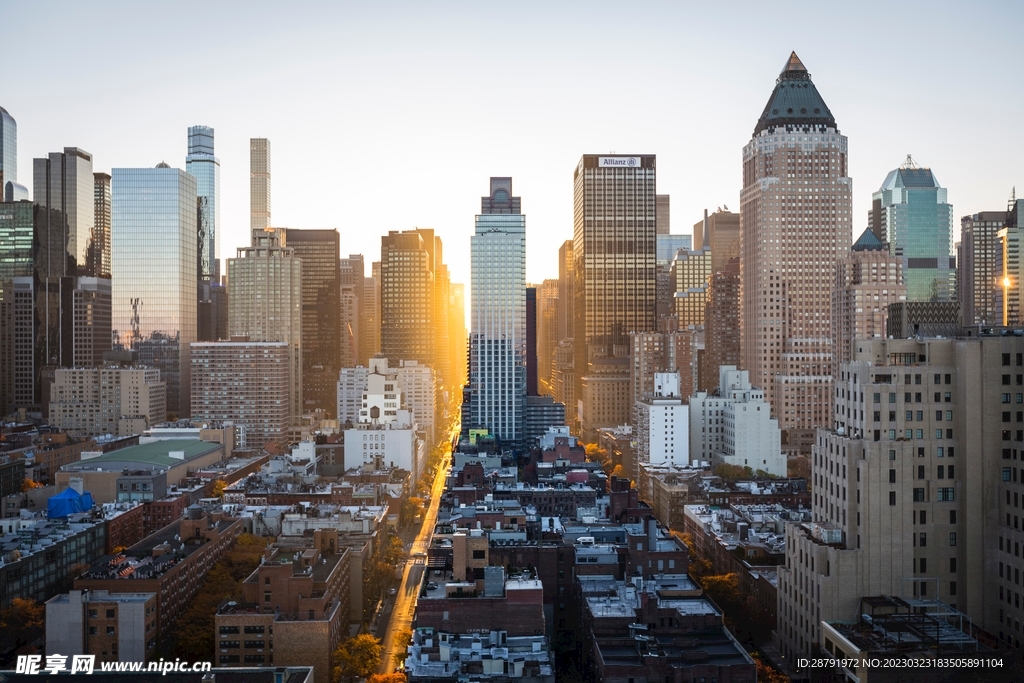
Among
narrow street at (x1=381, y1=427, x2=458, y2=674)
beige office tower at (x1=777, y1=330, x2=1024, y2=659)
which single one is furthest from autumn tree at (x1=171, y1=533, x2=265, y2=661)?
beige office tower at (x1=777, y1=330, x2=1024, y2=659)

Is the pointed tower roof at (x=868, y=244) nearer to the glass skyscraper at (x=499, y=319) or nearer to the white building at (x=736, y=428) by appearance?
the white building at (x=736, y=428)

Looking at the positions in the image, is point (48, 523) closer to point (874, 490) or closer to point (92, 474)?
point (92, 474)

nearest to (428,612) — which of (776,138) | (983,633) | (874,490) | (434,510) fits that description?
(874,490)

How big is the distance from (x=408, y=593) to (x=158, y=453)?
6692 centimetres

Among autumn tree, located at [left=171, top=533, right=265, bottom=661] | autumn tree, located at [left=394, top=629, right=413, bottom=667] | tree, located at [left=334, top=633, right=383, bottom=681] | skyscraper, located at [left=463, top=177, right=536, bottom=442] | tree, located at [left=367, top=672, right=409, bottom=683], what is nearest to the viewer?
tree, located at [left=367, top=672, right=409, bottom=683]

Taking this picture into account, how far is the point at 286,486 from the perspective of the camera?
4995 inches

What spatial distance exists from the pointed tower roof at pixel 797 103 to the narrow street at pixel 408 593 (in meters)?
97.0

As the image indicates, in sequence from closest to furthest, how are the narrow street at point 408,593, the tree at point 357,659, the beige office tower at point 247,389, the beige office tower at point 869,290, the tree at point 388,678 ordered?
1. the tree at point 388,678
2. the tree at point 357,659
3. the narrow street at point 408,593
4. the beige office tower at point 869,290
5. the beige office tower at point 247,389

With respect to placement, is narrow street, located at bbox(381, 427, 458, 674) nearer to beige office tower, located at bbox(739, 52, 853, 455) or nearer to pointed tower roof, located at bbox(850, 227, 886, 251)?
beige office tower, located at bbox(739, 52, 853, 455)

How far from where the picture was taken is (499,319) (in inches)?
7298

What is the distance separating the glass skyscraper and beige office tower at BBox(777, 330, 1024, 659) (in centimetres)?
11465

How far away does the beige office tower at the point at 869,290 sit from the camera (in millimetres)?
152500

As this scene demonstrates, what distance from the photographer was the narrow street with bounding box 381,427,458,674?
252 ft

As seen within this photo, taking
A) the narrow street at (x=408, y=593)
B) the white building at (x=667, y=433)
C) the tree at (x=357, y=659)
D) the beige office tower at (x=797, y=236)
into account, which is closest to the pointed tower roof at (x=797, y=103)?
the beige office tower at (x=797, y=236)
